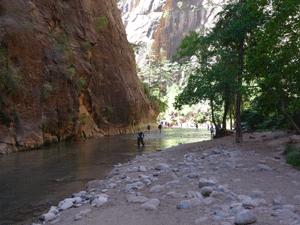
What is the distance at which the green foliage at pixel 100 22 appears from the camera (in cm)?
3325

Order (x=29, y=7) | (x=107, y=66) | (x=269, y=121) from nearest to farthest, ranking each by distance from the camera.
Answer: (x=29, y=7) < (x=269, y=121) < (x=107, y=66)

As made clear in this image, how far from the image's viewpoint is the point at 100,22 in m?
33.5

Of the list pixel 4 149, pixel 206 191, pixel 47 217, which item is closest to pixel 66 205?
→ pixel 47 217

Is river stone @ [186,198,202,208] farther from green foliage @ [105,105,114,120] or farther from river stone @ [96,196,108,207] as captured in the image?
green foliage @ [105,105,114,120]

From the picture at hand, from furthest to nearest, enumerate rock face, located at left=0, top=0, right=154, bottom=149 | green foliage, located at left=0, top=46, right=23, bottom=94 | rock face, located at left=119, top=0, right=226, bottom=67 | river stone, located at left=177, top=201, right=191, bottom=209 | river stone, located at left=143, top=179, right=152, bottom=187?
rock face, located at left=119, top=0, right=226, bottom=67
rock face, located at left=0, top=0, right=154, bottom=149
green foliage, located at left=0, top=46, right=23, bottom=94
river stone, located at left=143, top=179, right=152, bottom=187
river stone, located at left=177, top=201, right=191, bottom=209

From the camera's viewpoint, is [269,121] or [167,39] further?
[167,39]

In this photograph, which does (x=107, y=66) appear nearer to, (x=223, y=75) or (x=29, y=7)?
(x=29, y=7)

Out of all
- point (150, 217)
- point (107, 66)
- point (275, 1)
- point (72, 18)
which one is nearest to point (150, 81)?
point (107, 66)

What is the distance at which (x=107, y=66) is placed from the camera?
34.2 m

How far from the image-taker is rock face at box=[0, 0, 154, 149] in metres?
17.0

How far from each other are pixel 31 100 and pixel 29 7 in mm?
8545

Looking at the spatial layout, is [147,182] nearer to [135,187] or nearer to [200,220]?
[135,187]

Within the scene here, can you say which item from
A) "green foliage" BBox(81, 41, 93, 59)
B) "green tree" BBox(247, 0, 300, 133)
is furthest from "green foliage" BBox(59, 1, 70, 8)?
"green tree" BBox(247, 0, 300, 133)

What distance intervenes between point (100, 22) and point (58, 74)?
15360mm
